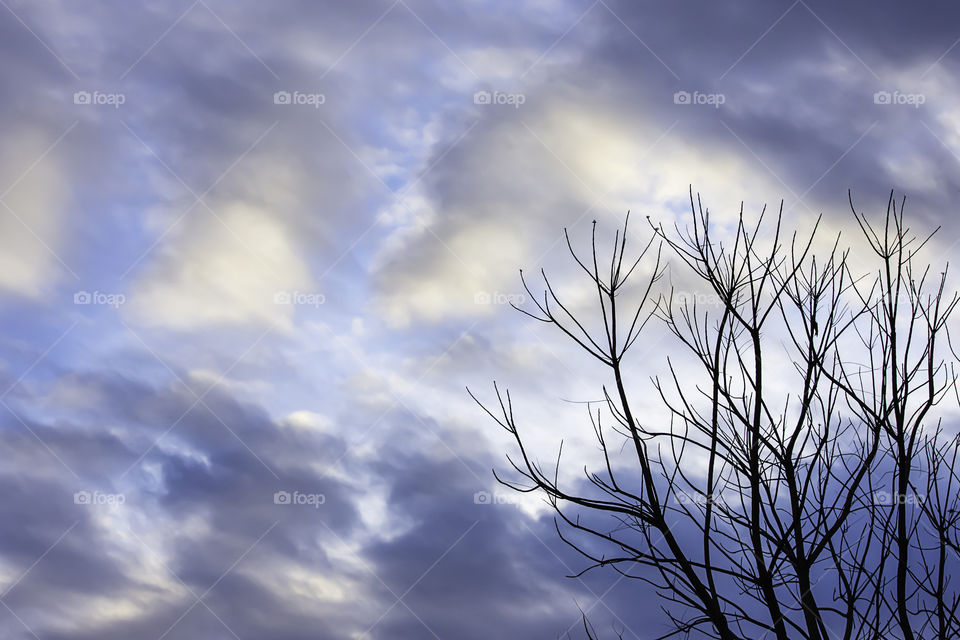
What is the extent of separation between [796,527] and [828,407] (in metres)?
0.87

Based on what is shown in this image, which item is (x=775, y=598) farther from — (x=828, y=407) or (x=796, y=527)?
(x=828, y=407)

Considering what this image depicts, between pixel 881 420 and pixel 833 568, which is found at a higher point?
pixel 881 420

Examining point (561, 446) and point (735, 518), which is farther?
point (561, 446)

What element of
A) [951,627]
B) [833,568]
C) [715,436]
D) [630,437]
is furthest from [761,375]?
[951,627]

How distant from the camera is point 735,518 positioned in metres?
4.20

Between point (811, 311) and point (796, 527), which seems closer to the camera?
A: point (796, 527)

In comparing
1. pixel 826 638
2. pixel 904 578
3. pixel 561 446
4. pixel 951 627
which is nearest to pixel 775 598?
pixel 826 638

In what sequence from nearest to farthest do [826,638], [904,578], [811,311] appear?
[826,638]
[904,578]
[811,311]

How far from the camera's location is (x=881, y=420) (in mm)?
4309

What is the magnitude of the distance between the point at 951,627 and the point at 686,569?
5.09 feet

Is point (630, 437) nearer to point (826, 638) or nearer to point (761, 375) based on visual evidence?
point (761, 375)

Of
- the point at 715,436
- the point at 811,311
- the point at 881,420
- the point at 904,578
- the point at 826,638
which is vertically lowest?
the point at 826,638

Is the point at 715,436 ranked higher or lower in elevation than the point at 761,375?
lower

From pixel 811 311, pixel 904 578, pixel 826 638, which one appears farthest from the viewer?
pixel 811 311
